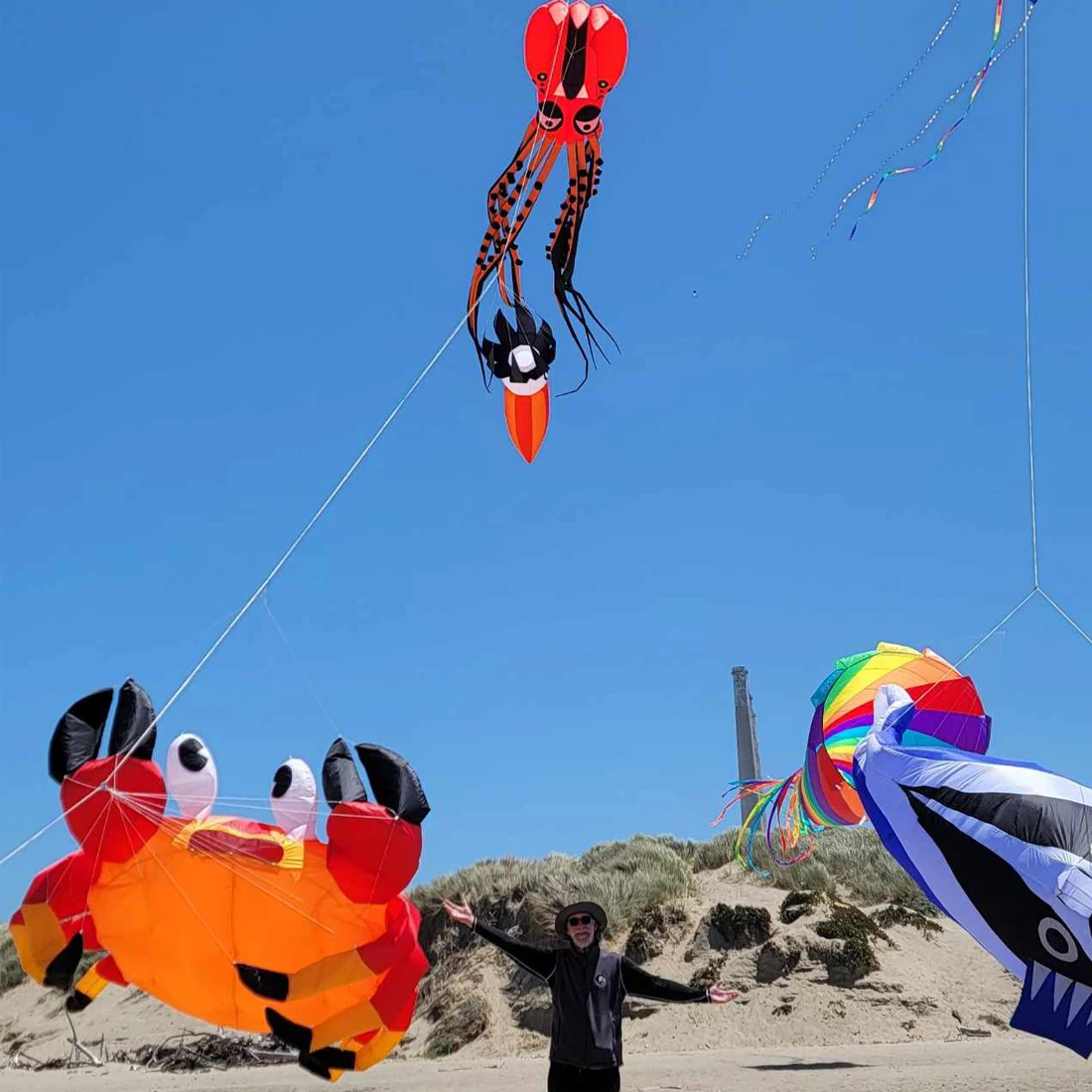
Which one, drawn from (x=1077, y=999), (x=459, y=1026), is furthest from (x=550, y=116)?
(x=459, y=1026)

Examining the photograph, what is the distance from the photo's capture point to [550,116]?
8.22 metres

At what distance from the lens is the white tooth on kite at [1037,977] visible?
577 centimetres

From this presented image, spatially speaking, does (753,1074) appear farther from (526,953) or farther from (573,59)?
(573,59)

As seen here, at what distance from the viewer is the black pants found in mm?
4805

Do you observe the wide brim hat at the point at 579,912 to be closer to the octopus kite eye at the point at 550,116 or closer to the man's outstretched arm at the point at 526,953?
the man's outstretched arm at the point at 526,953

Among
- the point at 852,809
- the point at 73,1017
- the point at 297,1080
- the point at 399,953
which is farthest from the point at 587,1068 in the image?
the point at 73,1017

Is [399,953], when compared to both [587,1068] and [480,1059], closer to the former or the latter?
[587,1068]

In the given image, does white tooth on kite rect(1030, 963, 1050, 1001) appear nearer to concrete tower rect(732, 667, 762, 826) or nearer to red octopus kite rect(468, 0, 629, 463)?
red octopus kite rect(468, 0, 629, 463)

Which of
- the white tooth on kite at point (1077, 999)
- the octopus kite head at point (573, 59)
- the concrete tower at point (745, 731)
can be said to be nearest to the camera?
the white tooth on kite at point (1077, 999)

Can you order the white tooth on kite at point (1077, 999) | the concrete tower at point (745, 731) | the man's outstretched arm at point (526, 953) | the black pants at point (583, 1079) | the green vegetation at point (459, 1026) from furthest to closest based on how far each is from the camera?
the concrete tower at point (745, 731)
the green vegetation at point (459, 1026)
the white tooth on kite at point (1077, 999)
the man's outstretched arm at point (526, 953)
the black pants at point (583, 1079)

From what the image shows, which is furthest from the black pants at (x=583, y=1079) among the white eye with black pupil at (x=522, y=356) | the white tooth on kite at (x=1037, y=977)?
the white eye with black pupil at (x=522, y=356)

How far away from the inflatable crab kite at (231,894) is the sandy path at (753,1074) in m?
4.14

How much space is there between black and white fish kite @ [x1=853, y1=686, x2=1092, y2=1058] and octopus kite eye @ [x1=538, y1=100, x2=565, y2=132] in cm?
494

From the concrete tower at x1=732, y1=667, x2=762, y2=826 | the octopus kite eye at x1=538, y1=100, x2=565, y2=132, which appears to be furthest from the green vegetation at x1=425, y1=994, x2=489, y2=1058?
the concrete tower at x1=732, y1=667, x2=762, y2=826
